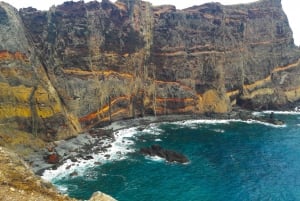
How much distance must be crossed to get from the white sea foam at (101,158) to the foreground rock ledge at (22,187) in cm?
4514

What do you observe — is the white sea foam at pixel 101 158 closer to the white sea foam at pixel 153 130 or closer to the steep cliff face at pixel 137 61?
the white sea foam at pixel 153 130

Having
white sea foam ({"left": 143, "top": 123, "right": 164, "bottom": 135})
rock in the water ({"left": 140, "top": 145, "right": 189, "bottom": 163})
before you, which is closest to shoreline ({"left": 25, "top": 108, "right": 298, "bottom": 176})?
white sea foam ({"left": 143, "top": 123, "right": 164, "bottom": 135})

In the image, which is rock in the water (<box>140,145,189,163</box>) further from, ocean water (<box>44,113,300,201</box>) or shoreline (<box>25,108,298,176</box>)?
shoreline (<box>25,108,298,176</box>)

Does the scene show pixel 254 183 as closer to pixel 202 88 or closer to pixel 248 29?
pixel 202 88

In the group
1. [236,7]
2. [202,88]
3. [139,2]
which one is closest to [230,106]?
[202,88]

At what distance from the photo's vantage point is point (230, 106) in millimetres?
115375

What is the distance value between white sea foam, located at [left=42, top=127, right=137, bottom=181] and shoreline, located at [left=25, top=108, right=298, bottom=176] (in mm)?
424

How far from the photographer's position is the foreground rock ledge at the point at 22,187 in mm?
18062

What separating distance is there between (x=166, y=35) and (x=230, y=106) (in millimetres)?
30457

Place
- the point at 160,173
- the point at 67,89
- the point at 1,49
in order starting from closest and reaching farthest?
the point at 160,173 < the point at 1,49 < the point at 67,89

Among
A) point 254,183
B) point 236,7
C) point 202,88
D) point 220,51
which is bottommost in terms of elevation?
point 254,183

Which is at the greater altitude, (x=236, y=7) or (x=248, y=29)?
(x=236, y=7)

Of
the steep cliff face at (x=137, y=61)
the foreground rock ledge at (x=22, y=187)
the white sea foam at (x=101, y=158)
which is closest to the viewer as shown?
the foreground rock ledge at (x=22, y=187)

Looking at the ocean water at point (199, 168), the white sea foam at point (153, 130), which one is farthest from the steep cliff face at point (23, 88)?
the white sea foam at point (153, 130)
